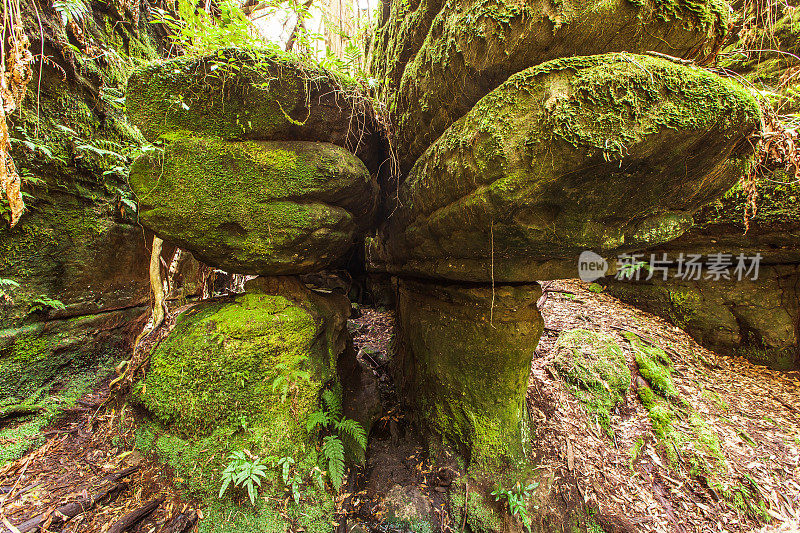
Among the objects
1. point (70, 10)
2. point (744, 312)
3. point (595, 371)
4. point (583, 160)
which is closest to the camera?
point (583, 160)

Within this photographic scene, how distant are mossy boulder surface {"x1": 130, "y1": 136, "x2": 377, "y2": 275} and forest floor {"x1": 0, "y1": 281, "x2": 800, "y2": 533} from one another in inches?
75.5

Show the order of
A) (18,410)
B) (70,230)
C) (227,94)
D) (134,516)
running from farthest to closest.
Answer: (70,230) → (18,410) → (227,94) → (134,516)

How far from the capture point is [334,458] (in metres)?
2.64

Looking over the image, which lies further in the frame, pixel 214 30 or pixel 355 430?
pixel 355 430

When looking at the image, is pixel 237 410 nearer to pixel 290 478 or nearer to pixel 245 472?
pixel 245 472

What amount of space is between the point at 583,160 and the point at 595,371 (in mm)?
3686

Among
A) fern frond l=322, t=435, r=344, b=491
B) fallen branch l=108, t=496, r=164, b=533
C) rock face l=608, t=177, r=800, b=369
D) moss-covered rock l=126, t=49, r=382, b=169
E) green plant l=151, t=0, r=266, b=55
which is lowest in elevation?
fallen branch l=108, t=496, r=164, b=533

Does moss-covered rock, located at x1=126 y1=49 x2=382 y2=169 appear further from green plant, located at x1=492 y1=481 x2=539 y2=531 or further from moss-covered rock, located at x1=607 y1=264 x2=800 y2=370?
moss-covered rock, located at x1=607 y1=264 x2=800 y2=370

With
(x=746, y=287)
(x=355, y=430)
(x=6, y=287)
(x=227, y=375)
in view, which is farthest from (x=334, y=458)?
(x=746, y=287)

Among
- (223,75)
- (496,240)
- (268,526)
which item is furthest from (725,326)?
(223,75)

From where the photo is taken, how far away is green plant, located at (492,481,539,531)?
2.63 m

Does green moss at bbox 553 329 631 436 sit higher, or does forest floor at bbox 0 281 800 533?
green moss at bbox 553 329 631 436

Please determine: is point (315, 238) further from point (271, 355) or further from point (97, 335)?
point (97, 335)

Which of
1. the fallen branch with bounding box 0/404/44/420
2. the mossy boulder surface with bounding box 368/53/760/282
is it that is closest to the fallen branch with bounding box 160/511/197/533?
the fallen branch with bounding box 0/404/44/420
